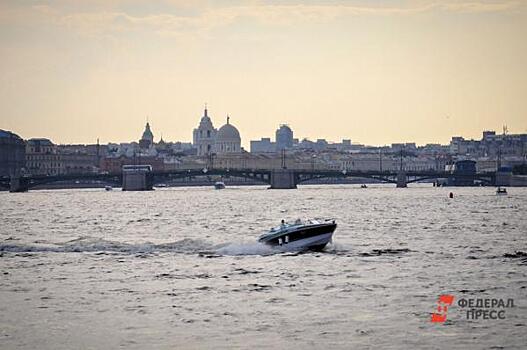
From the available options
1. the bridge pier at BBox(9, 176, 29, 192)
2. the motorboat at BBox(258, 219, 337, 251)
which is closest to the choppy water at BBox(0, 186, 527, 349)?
the motorboat at BBox(258, 219, 337, 251)

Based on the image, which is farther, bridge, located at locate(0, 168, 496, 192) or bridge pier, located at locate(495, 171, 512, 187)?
bridge pier, located at locate(495, 171, 512, 187)

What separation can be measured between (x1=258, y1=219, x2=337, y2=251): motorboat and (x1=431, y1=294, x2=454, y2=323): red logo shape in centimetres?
1045

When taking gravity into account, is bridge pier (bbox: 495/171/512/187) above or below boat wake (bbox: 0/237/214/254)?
above

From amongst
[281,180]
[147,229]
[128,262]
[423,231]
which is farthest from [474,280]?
[281,180]

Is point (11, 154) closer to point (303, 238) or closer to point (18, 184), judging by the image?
point (18, 184)

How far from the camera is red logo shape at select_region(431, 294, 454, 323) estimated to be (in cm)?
2312

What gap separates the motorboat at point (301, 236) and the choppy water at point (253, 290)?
417 mm

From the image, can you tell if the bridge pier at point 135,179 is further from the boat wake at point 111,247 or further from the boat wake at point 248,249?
the boat wake at point 248,249

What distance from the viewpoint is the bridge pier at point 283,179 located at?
446ft

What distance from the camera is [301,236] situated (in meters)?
36.3

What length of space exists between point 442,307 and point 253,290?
4.81m

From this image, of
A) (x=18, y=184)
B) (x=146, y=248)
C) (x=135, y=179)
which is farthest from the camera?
(x=135, y=179)

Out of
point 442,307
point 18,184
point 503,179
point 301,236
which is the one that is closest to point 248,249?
point 301,236

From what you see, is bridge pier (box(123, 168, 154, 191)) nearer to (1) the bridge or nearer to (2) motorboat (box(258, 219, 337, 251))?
(1) the bridge
